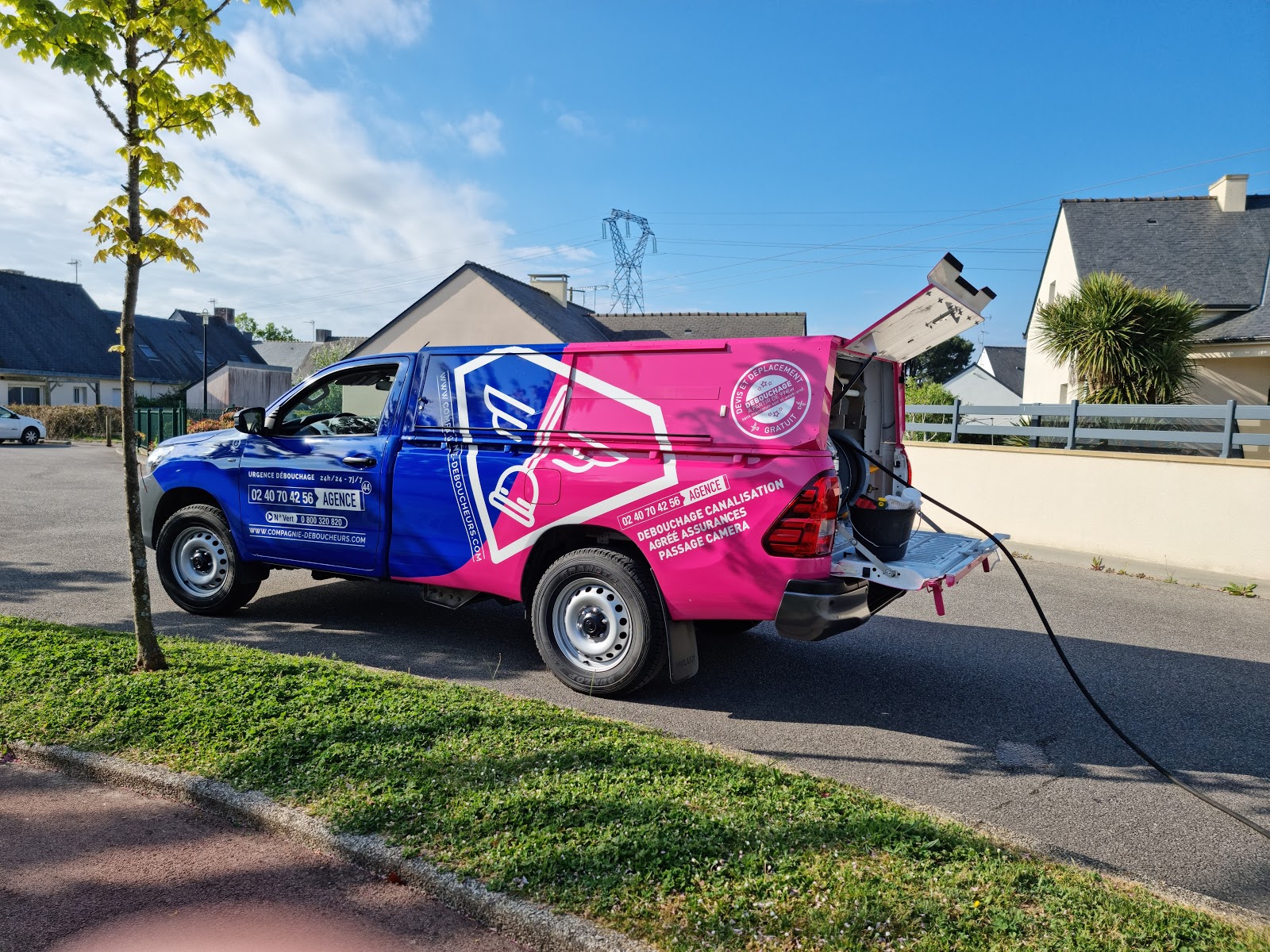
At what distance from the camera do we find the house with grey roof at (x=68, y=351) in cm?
4538

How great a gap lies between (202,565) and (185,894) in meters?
4.43

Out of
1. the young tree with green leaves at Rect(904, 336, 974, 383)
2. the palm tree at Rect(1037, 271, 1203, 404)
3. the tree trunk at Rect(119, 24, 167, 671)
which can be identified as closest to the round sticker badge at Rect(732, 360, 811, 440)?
the tree trunk at Rect(119, 24, 167, 671)

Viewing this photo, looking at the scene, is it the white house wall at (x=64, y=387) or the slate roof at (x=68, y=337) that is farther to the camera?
the slate roof at (x=68, y=337)

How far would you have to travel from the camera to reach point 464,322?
28484mm

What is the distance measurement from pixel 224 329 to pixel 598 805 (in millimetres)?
72506

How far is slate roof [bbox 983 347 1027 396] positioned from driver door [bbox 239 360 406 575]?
5448 centimetres

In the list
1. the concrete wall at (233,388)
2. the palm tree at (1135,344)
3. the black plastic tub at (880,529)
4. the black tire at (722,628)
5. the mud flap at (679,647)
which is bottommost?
the black tire at (722,628)

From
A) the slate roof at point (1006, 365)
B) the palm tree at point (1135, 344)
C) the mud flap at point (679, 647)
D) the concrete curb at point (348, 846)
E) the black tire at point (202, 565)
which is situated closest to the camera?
the concrete curb at point (348, 846)

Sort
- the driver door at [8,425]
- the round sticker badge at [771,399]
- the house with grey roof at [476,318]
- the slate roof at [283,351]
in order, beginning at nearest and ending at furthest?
the round sticker badge at [771,399] < the house with grey roof at [476,318] < the driver door at [8,425] < the slate roof at [283,351]

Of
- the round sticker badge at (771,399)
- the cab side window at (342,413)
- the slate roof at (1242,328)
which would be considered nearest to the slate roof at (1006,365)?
the slate roof at (1242,328)

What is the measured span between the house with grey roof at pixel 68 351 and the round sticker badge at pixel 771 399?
46.4m

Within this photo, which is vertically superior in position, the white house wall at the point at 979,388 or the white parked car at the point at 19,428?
the white house wall at the point at 979,388

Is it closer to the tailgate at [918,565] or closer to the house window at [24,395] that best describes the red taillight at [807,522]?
the tailgate at [918,565]

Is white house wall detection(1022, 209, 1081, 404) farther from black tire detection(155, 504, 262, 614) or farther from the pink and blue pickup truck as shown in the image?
black tire detection(155, 504, 262, 614)
